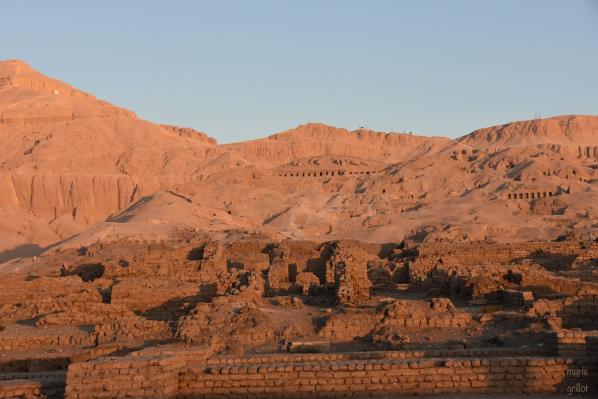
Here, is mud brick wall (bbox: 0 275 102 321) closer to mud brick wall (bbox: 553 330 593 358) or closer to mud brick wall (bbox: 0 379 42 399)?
mud brick wall (bbox: 0 379 42 399)

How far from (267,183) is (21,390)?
4599 cm

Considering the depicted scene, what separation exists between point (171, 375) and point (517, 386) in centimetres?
362

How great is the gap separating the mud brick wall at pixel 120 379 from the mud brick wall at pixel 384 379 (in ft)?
0.95

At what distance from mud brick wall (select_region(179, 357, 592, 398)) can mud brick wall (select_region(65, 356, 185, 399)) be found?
29 cm

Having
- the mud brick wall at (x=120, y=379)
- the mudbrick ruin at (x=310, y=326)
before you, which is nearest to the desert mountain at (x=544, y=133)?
the mudbrick ruin at (x=310, y=326)

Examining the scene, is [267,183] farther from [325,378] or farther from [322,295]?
[325,378]

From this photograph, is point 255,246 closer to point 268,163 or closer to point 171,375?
point 171,375

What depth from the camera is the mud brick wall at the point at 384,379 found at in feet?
29.2

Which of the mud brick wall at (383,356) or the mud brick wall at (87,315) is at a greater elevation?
the mud brick wall at (87,315)

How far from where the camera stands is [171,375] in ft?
29.6

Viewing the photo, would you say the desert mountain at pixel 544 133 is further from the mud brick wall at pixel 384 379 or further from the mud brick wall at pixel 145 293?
the mud brick wall at pixel 384 379

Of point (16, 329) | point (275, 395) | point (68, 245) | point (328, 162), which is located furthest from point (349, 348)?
point (328, 162)

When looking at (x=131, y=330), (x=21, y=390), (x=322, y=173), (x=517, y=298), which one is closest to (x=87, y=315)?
(x=131, y=330)

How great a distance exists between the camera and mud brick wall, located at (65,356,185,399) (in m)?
8.77
